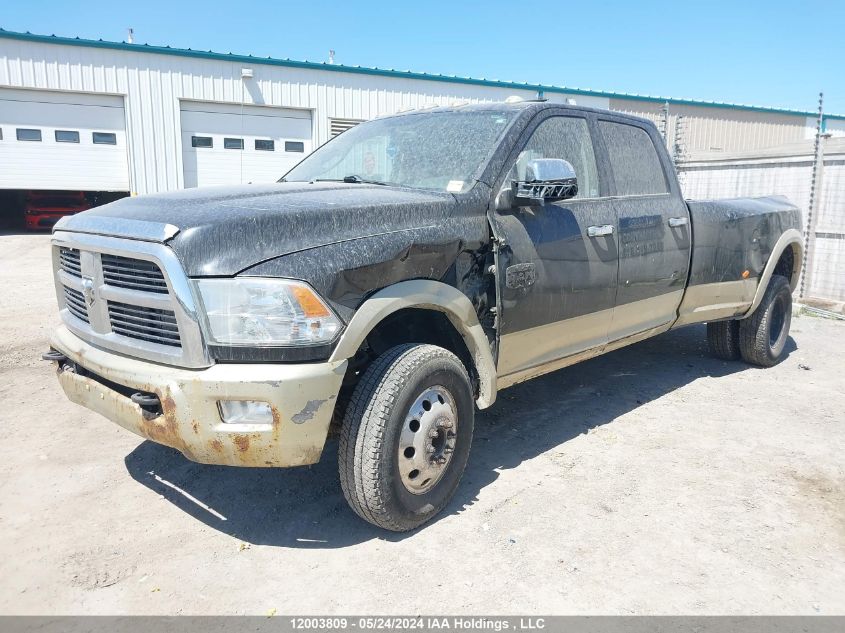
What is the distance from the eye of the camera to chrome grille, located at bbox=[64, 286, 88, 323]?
321 cm

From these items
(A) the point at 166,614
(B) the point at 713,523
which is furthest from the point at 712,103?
(A) the point at 166,614

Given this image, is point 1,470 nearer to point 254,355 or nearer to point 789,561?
point 254,355

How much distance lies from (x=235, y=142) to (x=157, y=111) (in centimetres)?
196

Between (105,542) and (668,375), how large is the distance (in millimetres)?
4614

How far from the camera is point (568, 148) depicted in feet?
13.5

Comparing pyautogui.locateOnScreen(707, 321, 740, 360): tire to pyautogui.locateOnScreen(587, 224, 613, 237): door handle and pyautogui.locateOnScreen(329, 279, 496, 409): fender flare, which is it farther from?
pyautogui.locateOnScreen(329, 279, 496, 409): fender flare

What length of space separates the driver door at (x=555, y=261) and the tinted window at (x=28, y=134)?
51.6 feet

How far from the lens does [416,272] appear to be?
120 inches

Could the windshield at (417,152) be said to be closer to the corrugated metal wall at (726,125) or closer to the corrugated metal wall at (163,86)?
the corrugated metal wall at (163,86)

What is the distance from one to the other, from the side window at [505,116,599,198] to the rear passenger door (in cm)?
20

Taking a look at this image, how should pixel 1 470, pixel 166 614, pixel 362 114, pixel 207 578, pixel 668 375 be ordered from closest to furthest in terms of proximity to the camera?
pixel 166 614 < pixel 207 578 < pixel 1 470 < pixel 668 375 < pixel 362 114

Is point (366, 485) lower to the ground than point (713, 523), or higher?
higher

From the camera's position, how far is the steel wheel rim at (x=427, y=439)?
3014 mm

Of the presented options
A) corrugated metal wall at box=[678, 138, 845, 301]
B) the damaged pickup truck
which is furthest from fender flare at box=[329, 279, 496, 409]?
corrugated metal wall at box=[678, 138, 845, 301]
